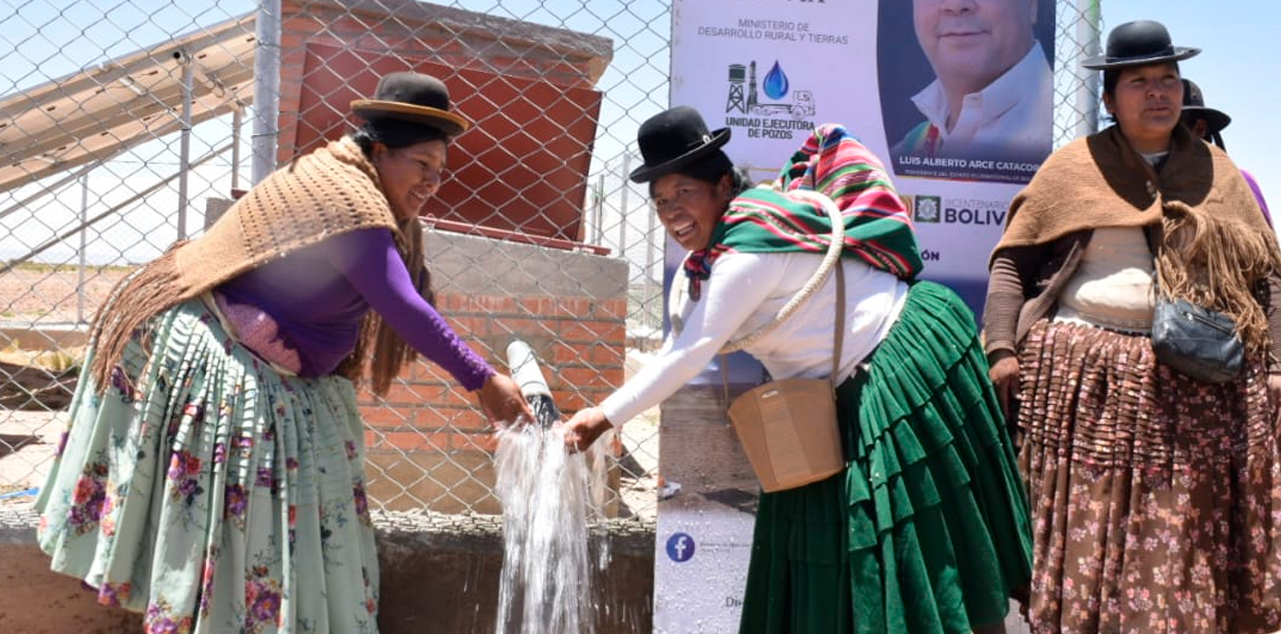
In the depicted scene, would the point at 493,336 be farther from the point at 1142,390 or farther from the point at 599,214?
the point at 1142,390

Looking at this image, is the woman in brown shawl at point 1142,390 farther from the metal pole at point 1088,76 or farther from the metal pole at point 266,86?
the metal pole at point 266,86

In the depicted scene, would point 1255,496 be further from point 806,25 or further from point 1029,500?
point 806,25

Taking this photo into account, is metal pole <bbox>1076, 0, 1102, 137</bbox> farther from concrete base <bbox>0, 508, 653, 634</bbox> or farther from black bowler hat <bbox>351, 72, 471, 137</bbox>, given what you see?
black bowler hat <bbox>351, 72, 471, 137</bbox>

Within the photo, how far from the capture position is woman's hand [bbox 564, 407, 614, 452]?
107 inches

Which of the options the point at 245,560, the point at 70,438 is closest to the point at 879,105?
the point at 245,560

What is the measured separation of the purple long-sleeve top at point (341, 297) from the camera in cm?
249

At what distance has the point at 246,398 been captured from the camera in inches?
99.0

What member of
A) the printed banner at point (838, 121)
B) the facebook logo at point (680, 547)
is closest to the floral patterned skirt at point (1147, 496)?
the printed banner at point (838, 121)

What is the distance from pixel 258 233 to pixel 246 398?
15.2 inches

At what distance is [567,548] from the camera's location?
2.98 metres

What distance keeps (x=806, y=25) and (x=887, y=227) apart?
82 cm

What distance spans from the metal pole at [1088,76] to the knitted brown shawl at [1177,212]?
289 millimetres

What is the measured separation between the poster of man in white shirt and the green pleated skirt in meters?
0.71

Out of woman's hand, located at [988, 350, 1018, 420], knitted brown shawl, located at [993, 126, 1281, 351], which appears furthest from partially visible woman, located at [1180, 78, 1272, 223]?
woman's hand, located at [988, 350, 1018, 420]
